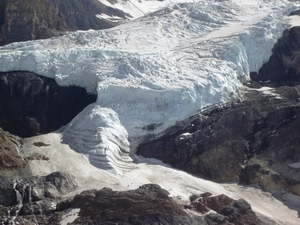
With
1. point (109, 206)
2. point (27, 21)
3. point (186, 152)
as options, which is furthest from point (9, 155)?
point (27, 21)

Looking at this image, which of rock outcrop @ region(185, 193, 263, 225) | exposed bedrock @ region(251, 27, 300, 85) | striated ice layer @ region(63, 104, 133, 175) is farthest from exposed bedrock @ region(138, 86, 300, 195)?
exposed bedrock @ region(251, 27, 300, 85)

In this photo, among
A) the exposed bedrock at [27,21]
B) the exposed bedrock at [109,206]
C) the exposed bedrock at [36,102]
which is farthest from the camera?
the exposed bedrock at [27,21]

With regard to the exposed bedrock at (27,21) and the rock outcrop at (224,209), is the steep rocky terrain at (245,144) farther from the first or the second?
the exposed bedrock at (27,21)

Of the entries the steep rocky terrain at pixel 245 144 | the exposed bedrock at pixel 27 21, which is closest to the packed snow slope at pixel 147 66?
the steep rocky terrain at pixel 245 144

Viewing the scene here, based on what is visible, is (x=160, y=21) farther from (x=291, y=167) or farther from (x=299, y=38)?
(x=291, y=167)

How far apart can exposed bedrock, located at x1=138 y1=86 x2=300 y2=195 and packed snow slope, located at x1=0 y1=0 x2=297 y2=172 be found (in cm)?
112

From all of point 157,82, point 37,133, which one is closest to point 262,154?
point 157,82

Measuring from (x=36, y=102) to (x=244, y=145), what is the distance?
12839 mm

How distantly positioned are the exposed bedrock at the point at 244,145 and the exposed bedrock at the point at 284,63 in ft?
14.0

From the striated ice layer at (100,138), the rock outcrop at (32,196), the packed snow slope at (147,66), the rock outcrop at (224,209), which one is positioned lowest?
the rock outcrop at (32,196)

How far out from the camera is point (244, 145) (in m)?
30.5

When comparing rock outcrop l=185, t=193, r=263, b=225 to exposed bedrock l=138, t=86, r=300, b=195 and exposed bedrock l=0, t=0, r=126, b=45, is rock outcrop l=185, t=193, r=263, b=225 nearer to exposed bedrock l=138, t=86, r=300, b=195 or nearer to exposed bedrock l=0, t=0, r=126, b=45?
exposed bedrock l=138, t=86, r=300, b=195

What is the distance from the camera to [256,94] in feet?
112

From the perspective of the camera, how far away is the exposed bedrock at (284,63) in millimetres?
37312
